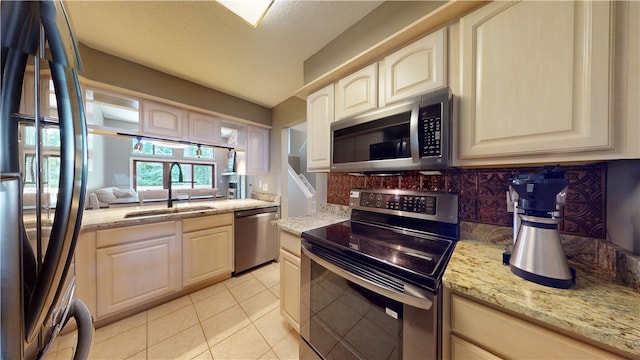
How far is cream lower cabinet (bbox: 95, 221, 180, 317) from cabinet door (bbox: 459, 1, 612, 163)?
8.25ft

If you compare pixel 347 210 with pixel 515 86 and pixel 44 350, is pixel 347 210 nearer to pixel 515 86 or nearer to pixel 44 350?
pixel 515 86

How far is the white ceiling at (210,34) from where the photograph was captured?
1.40 meters

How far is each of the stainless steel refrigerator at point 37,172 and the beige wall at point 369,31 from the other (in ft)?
5.30

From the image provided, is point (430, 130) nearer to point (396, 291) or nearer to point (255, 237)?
point (396, 291)

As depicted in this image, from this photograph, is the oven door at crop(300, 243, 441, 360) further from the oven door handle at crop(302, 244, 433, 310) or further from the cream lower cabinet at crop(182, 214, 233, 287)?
the cream lower cabinet at crop(182, 214, 233, 287)

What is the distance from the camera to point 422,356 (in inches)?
30.0

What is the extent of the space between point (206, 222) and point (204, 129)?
1154 mm

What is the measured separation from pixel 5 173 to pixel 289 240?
4.22ft

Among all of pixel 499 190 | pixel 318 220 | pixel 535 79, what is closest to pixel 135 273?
pixel 318 220

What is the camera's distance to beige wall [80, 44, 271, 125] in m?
1.78

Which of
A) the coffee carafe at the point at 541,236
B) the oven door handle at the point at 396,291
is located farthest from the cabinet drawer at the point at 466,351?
the coffee carafe at the point at 541,236

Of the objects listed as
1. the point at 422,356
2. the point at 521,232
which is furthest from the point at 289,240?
the point at 521,232

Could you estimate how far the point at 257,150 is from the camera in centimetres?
303

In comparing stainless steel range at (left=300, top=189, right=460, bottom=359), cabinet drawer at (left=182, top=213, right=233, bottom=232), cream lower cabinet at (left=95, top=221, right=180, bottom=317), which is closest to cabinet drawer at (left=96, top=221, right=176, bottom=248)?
cream lower cabinet at (left=95, top=221, right=180, bottom=317)
